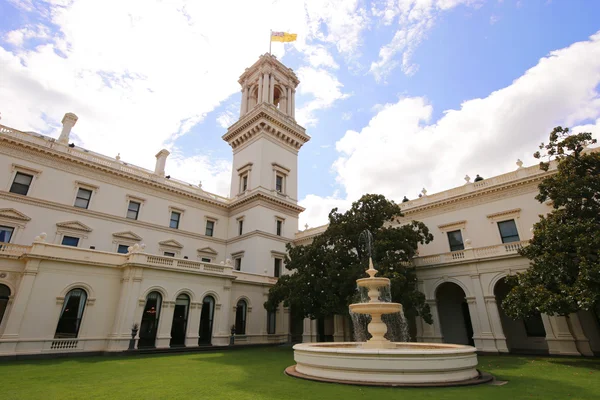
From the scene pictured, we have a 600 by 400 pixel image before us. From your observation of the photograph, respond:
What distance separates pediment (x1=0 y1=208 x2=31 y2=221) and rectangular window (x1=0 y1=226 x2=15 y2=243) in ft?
2.49

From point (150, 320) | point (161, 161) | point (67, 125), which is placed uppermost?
point (67, 125)

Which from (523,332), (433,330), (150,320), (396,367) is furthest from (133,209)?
(523,332)

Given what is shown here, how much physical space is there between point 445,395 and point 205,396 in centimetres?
610

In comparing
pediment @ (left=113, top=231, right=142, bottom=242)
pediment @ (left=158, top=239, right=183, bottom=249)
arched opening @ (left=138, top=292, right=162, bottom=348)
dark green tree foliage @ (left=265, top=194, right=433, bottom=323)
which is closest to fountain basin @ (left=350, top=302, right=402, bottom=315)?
dark green tree foliage @ (left=265, top=194, right=433, bottom=323)

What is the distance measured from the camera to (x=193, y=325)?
72.6ft

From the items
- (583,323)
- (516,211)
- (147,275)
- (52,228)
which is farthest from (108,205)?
(583,323)

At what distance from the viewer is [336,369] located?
32.4 ft

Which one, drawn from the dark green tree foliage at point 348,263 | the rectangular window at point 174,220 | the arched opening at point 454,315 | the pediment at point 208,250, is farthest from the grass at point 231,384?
the pediment at point 208,250

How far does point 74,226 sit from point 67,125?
9.49 meters

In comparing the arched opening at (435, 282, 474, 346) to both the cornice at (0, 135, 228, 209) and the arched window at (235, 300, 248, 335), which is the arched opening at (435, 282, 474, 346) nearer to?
the arched window at (235, 300, 248, 335)

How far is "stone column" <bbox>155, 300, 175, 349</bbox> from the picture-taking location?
20344mm

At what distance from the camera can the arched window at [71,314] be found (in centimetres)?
1830

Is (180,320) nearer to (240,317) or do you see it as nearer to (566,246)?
(240,317)

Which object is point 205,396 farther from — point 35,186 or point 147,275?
point 35,186
